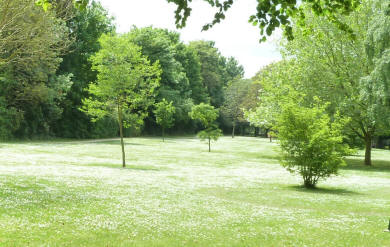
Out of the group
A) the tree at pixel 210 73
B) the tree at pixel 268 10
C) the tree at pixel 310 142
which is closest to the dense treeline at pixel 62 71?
the tree at pixel 210 73

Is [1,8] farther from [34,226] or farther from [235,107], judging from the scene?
[235,107]

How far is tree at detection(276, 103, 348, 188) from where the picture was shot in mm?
20250

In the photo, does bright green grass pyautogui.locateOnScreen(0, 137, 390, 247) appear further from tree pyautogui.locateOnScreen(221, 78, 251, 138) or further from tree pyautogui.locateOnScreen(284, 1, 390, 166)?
tree pyautogui.locateOnScreen(221, 78, 251, 138)

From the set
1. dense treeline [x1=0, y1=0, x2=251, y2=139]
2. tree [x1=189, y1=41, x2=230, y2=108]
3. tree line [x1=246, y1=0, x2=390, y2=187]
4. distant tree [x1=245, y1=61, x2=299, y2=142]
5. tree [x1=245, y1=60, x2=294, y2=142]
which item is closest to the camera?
tree line [x1=246, y1=0, x2=390, y2=187]

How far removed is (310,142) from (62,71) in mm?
51390

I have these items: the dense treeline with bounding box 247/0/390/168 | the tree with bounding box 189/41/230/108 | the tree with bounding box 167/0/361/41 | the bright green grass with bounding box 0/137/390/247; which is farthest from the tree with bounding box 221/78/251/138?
the tree with bounding box 167/0/361/41

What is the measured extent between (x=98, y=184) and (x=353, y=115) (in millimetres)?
28283

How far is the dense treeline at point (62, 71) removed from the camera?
75.9 feet

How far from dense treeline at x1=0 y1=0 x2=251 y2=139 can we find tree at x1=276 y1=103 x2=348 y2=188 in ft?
48.5

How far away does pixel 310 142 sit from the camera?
2019cm

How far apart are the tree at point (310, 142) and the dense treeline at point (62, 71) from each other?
14768mm

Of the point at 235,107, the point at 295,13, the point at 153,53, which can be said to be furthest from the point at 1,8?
the point at 235,107

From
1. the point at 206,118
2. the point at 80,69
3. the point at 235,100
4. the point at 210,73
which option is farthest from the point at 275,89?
the point at 210,73

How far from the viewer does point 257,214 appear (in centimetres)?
1315
